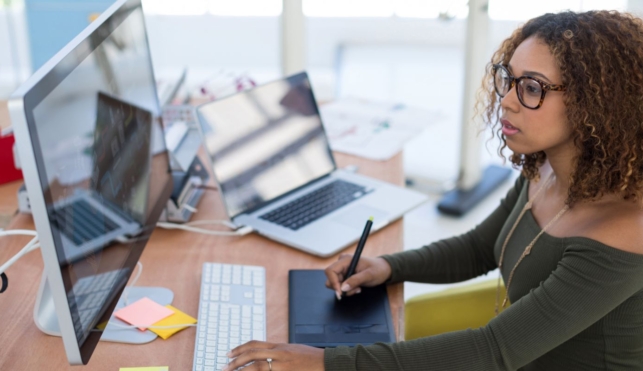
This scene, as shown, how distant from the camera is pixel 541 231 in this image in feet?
4.11

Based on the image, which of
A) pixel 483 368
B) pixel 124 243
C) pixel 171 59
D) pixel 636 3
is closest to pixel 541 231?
pixel 483 368

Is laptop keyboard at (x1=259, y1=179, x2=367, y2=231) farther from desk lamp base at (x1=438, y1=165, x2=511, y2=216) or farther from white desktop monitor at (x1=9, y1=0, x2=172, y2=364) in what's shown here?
desk lamp base at (x1=438, y1=165, x2=511, y2=216)

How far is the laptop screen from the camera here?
1587mm

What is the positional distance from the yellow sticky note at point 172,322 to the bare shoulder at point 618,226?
65 centimetres

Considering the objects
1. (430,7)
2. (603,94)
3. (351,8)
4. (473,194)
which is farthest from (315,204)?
(351,8)

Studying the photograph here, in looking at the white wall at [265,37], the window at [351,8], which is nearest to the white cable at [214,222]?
the window at [351,8]

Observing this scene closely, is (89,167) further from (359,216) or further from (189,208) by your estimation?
(359,216)

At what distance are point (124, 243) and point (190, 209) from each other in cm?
42

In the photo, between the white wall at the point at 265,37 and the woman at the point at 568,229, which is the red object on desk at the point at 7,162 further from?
the white wall at the point at 265,37

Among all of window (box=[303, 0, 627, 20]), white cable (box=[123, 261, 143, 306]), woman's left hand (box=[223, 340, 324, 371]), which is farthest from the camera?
window (box=[303, 0, 627, 20])

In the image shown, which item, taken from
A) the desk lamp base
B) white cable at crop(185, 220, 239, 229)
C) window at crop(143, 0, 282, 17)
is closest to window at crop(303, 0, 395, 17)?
window at crop(143, 0, 282, 17)

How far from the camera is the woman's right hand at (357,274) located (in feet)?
4.23

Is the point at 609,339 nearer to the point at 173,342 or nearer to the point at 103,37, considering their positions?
the point at 173,342

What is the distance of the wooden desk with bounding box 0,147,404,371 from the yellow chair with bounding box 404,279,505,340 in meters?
0.18
